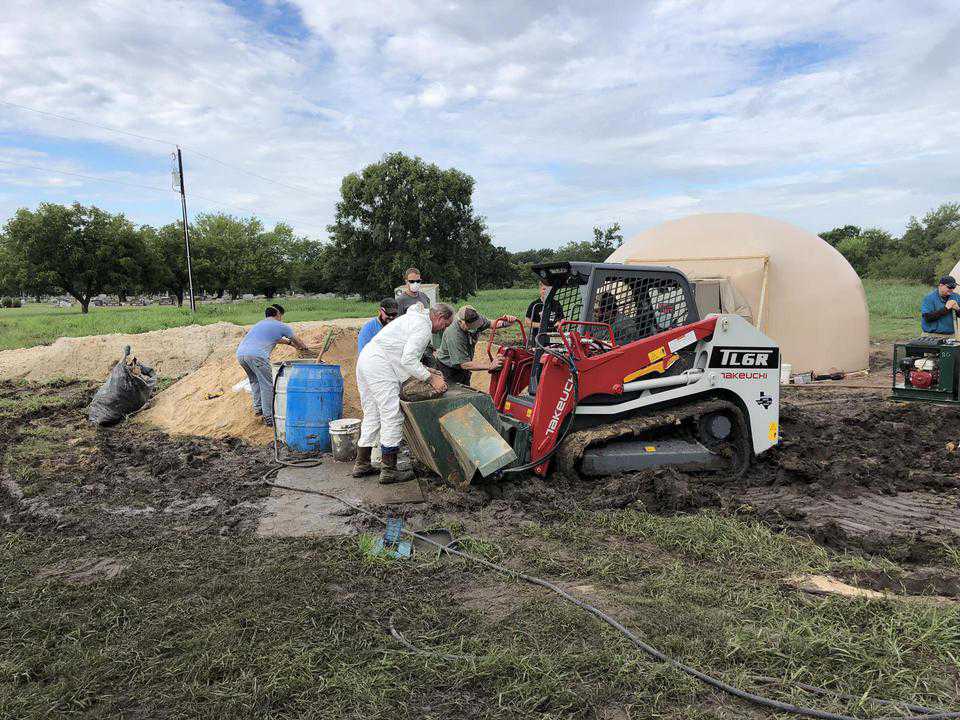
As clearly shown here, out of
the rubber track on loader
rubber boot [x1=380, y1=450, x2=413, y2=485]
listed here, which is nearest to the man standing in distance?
the rubber track on loader

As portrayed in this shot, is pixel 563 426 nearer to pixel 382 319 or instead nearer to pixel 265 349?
pixel 382 319

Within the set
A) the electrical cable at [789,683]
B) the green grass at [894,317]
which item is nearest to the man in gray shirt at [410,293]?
the electrical cable at [789,683]

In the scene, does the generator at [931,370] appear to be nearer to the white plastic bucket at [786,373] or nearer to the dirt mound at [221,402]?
the white plastic bucket at [786,373]

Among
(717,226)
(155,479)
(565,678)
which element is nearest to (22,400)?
(155,479)

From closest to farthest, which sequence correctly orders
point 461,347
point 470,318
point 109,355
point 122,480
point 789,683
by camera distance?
point 789,683, point 122,480, point 470,318, point 461,347, point 109,355

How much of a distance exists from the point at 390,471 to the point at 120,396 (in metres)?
5.35

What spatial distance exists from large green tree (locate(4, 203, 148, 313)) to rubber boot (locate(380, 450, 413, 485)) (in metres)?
38.4

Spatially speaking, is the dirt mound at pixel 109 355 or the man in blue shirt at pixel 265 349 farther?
the dirt mound at pixel 109 355

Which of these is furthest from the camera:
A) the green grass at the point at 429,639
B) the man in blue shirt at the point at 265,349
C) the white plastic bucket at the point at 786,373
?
the white plastic bucket at the point at 786,373

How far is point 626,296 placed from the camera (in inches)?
240

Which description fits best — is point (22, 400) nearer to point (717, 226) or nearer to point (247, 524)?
point (247, 524)

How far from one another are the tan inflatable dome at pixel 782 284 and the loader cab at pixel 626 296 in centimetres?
613

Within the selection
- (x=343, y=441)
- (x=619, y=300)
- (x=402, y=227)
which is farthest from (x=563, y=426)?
(x=402, y=227)

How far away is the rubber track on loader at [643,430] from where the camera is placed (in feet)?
18.6
